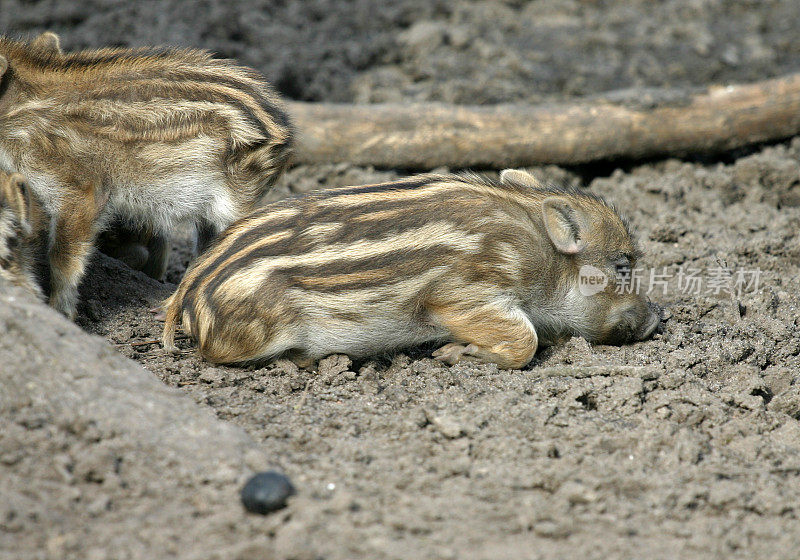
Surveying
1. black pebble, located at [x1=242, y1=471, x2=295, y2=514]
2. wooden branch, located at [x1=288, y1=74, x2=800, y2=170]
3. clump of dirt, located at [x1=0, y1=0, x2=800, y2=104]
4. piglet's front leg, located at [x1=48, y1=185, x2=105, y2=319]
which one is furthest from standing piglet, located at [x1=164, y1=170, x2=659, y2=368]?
clump of dirt, located at [x1=0, y1=0, x2=800, y2=104]

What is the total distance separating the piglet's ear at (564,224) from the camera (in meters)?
4.28

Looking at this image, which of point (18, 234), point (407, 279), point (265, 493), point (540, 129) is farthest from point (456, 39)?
point (265, 493)

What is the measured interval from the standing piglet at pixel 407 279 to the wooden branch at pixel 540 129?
1.89m

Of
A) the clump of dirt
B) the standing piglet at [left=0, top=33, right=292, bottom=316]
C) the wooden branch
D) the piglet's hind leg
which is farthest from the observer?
the clump of dirt

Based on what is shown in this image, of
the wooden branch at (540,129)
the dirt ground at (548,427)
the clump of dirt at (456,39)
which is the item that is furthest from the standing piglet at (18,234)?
the clump of dirt at (456,39)

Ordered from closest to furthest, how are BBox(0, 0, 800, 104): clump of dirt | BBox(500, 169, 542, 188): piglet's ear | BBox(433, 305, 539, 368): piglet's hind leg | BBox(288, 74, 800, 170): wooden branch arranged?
BBox(433, 305, 539, 368): piglet's hind leg < BBox(500, 169, 542, 188): piglet's ear < BBox(288, 74, 800, 170): wooden branch < BBox(0, 0, 800, 104): clump of dirt

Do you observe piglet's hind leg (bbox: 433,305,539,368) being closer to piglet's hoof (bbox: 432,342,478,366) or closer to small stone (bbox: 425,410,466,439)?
piglet's hoof (bbox: 432,342,478,366)

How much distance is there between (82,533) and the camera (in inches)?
101

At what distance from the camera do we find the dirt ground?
8.61ft

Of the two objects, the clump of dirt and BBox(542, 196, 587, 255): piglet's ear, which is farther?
the clump of dirt

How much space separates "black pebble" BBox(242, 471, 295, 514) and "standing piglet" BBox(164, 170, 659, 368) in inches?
49.0

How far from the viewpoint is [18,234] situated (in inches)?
149

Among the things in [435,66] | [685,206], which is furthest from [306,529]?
[435,66]

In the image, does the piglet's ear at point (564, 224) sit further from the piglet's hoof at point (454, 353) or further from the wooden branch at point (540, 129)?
the wooden branch at point (540, 129)
